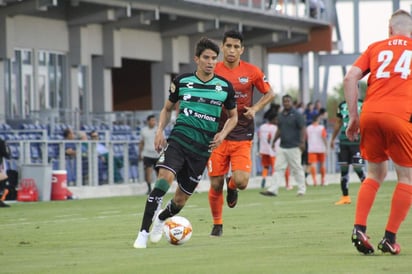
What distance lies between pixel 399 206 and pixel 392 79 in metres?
1.13

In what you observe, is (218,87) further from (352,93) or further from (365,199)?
(365,199)

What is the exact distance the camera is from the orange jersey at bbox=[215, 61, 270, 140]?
14.2m

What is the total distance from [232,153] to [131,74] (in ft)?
118

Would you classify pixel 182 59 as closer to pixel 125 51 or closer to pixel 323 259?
pixel 125 51

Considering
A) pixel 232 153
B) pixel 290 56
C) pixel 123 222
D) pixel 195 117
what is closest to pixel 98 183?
pixel 123 222

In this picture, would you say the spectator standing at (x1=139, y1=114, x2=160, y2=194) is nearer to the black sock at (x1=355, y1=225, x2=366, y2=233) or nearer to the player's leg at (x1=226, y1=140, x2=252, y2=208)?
the player's leg at (x1=226, y1=140, x2=252, y2=208)

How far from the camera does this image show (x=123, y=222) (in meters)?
17.8

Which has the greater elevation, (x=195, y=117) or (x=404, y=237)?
(x=195, y=117)

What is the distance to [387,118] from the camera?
10.5 meters

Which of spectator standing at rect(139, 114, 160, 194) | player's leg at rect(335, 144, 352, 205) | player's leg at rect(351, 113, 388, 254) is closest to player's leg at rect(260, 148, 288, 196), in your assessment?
spectator standing at rect(139, 114, 160, 194)

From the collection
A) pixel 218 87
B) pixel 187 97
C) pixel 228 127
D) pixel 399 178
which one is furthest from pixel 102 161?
pixel 399 178

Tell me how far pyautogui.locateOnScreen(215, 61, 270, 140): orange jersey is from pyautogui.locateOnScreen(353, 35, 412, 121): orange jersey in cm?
363

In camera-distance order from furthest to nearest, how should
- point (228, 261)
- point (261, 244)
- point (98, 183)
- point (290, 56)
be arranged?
point (290, 56)
point (98, 183)
point (261, 244)
point (228, 261)

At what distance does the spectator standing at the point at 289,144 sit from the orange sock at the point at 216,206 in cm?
1298
